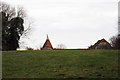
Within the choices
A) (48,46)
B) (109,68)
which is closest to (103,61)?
(109,68)

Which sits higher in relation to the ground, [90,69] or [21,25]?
[21,25]

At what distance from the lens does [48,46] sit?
196ft

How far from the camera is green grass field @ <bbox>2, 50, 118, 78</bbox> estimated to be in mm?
15555

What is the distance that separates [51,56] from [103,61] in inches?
205

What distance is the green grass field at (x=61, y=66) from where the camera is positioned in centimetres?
1555

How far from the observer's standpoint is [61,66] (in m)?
17.9

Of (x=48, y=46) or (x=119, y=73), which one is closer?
(x=119, y=73)

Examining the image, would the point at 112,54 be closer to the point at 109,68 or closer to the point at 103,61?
the point at 103,61

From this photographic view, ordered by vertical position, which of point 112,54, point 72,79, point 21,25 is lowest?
point 72,79

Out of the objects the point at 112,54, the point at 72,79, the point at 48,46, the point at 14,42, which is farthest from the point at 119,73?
the point at 48,46

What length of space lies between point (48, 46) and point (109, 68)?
43.3 meters

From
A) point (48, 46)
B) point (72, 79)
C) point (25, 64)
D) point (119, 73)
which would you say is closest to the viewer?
point (72, 79)

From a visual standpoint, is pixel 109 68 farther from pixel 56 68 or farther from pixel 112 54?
pixel 112 54

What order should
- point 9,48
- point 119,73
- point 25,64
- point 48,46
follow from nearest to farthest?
1. point 119,73
2. point 25,64
3. point 9,48
4. point 48,46
